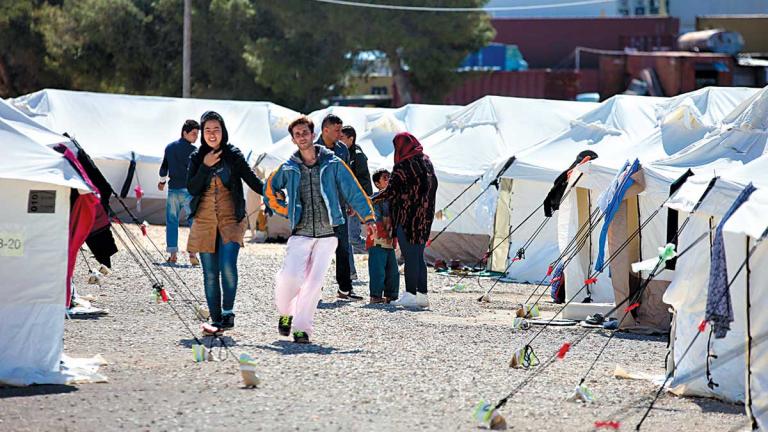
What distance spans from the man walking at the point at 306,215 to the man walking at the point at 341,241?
7.92 feet

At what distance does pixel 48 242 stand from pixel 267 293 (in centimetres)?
586

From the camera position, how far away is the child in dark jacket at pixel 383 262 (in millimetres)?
13289

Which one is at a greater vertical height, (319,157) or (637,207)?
(319,157)

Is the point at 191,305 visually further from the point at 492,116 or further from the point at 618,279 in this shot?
the point at 492,116

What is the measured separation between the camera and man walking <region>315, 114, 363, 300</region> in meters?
12.8

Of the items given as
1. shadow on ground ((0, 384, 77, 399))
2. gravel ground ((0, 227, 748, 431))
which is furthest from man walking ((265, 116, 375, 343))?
shadow on ground ((0, 384, 77, 399))

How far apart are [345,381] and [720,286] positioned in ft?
7.78

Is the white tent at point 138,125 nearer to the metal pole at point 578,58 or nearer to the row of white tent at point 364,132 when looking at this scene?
the row of white tent at point 364,132

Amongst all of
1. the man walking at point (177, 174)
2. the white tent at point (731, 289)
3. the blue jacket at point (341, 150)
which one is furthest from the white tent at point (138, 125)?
the white tent at point (731, 289)

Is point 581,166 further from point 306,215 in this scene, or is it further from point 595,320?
point 306,215

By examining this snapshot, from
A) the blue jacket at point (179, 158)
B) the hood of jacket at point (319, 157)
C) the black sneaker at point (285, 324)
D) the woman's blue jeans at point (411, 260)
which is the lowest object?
the black sneaker at point (285, 324)

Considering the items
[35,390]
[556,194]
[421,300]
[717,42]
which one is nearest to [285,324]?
[35,390]

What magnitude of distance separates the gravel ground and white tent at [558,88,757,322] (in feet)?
2.30

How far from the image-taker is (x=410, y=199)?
13.1 m
